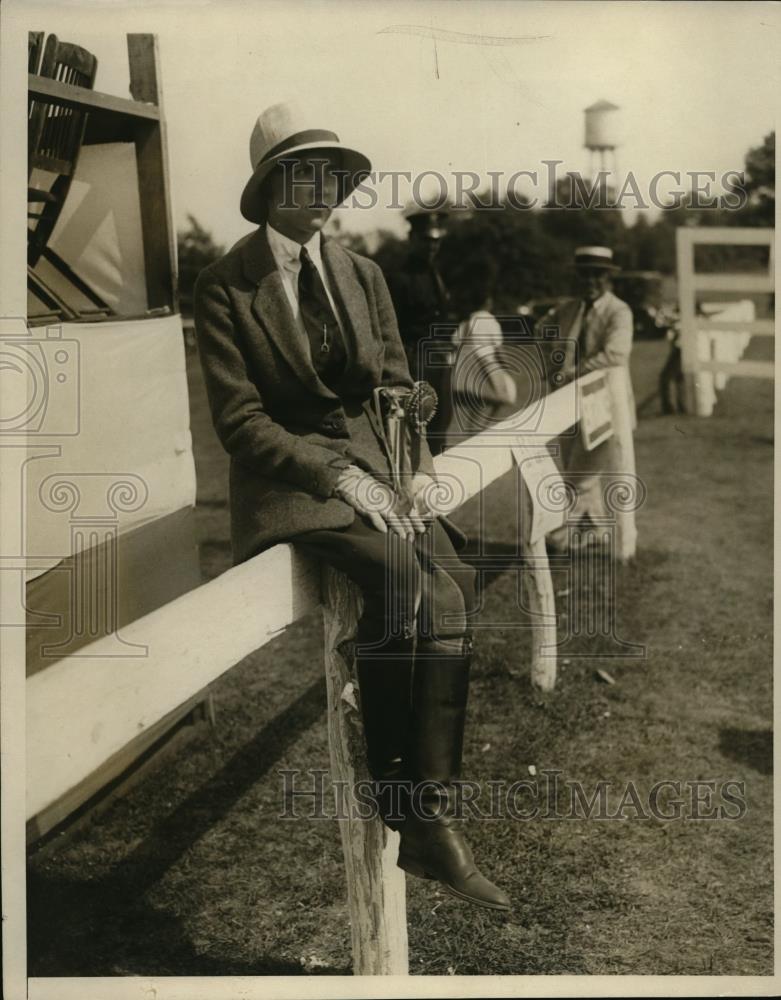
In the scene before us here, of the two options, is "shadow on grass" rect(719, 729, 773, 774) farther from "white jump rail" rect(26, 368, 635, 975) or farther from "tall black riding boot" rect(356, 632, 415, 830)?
"tall black riding boot" rect(356, 632, 415, 830)

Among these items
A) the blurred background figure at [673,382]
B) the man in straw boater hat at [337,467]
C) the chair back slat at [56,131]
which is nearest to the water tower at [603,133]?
the man in straw boater hat at [337,467]

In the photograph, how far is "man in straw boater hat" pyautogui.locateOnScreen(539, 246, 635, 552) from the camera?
673 cm

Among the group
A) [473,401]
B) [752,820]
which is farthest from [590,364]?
[752,820]

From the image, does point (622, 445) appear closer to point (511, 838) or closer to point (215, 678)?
point (511, 838)

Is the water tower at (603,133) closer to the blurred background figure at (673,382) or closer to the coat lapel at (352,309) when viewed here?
the coat lapel at (352,309)

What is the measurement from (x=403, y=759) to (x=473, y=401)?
4740mm

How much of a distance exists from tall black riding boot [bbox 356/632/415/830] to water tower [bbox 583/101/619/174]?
202 cm

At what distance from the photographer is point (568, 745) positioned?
A: 450 centimetres

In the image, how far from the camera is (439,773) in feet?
9.09

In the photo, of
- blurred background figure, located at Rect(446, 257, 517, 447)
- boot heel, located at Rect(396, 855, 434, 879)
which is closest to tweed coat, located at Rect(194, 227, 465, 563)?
→ boot heel, located at Rect(396, 855, 434, 879)

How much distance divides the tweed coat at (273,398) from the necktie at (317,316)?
0.13 ft

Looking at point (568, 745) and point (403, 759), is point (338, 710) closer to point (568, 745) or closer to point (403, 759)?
point (403, 759)

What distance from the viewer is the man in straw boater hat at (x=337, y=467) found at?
107 inches

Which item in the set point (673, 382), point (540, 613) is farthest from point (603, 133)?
point (673, 382)
